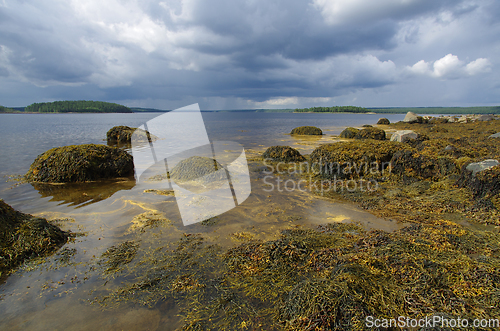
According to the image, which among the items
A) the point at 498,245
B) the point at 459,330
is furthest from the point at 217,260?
the point at 498,245

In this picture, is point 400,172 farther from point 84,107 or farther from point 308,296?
point 84,107

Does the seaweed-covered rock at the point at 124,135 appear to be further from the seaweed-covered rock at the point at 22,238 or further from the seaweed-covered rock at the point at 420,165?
the seaweed-covered rock at the point at 420,165

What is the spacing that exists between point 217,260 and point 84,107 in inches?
6105

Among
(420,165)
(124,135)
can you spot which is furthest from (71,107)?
(420,165)

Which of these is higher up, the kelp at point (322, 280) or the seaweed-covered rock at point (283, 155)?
the seaweed-covered rock at point (283, 155)

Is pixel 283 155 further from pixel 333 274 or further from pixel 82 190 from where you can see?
pixel 333 274

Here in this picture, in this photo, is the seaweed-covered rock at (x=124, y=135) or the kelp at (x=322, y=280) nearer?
the kelp at (x=322, y=280)

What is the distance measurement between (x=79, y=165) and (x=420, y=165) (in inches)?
466

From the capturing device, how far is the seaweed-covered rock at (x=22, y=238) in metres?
3.59

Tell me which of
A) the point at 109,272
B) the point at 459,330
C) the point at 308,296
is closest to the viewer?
the point at 459,330

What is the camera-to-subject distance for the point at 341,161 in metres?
8.88

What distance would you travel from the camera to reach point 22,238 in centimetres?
387

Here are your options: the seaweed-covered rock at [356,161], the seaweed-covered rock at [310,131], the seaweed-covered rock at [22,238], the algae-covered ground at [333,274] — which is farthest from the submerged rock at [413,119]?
the seaweed-covered rock at [22,238]

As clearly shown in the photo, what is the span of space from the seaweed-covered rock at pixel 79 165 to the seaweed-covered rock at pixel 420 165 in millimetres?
10141
